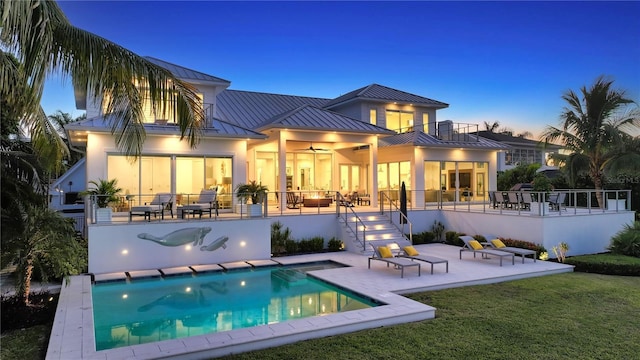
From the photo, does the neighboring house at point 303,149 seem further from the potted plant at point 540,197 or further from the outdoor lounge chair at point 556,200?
the outdoor lounge chair at point 556,200

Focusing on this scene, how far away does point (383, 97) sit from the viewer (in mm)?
24344

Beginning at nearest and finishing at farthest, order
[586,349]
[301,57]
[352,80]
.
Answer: [586,349] < [301,57] < [352,80]

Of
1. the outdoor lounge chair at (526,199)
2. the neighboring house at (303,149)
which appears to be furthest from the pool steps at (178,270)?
the outdoor lounge chair at (526,199)

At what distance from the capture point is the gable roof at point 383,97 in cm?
2398

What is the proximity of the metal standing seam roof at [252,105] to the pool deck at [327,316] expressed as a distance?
10424mm

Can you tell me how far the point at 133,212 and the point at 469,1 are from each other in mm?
15719

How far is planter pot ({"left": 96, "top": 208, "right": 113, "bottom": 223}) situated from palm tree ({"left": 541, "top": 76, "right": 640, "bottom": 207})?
20382 mm

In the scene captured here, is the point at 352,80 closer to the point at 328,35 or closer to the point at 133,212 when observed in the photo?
the point at 328,35

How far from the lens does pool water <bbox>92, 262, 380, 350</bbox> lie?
827 centimetres

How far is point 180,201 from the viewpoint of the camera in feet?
55.0

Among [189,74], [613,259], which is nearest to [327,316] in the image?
[613,259]

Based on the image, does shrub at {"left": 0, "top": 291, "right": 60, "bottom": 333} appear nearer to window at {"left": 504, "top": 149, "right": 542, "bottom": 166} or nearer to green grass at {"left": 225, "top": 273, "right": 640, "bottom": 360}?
green grass at {"left": 225, "top": 273, "right": 640, "bottom": 360}

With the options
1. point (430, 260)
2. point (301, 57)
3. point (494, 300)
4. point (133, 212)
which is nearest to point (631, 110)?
point (430, 260)

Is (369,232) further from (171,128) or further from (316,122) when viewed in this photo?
(171,128)
